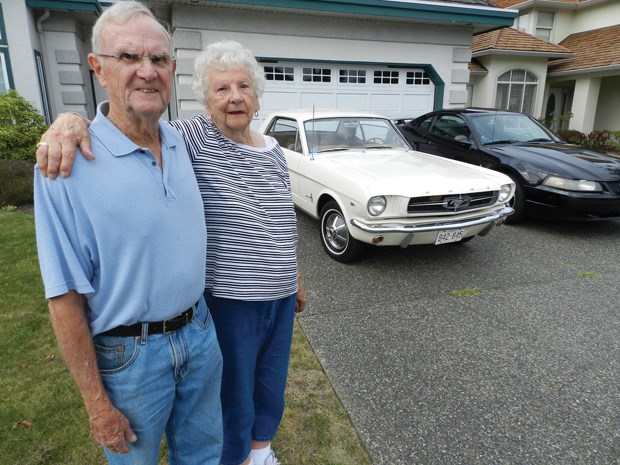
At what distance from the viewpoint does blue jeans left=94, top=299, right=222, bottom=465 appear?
127 centimetres

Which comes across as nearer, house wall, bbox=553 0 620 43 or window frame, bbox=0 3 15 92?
window frame, bbox=0 3 15 92

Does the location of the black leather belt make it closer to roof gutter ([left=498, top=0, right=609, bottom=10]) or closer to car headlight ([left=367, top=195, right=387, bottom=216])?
car headlight ([left=367, top=195, right=387, bottom=216])

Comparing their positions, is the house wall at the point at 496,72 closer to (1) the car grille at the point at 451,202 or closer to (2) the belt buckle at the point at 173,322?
(1) the car grille at the point at 451,202

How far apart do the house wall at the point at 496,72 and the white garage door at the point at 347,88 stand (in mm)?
5225

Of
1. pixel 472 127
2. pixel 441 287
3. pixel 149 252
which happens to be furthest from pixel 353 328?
pixel 472 127

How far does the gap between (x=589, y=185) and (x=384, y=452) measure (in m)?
4.72

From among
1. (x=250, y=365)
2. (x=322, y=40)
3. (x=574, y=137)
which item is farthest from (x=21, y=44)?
(x=574, y=137)

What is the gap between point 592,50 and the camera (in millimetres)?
15688

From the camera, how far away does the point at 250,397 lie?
1.80m

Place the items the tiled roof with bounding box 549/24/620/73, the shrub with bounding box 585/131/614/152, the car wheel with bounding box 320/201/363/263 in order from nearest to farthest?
1. the car wheel with bounding box 320/201/363/263
2. the tiled roof with bounding box 549/24/620/73
3. the shrub with bounding box 585/131/614/152

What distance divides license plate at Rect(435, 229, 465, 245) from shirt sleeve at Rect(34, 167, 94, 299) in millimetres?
3463

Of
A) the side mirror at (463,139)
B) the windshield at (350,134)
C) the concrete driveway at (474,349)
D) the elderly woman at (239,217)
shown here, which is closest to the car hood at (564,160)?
the side mirror at (463,139)

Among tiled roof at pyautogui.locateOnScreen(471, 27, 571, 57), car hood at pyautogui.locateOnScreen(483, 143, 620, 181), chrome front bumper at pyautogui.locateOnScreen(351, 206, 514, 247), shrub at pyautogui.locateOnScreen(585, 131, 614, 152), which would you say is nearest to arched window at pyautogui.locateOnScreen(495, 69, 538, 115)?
tiled roof at pyautogui.locateOnScreen(471, 27, 571, 57)

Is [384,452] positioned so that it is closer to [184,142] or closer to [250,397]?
[250,397]
